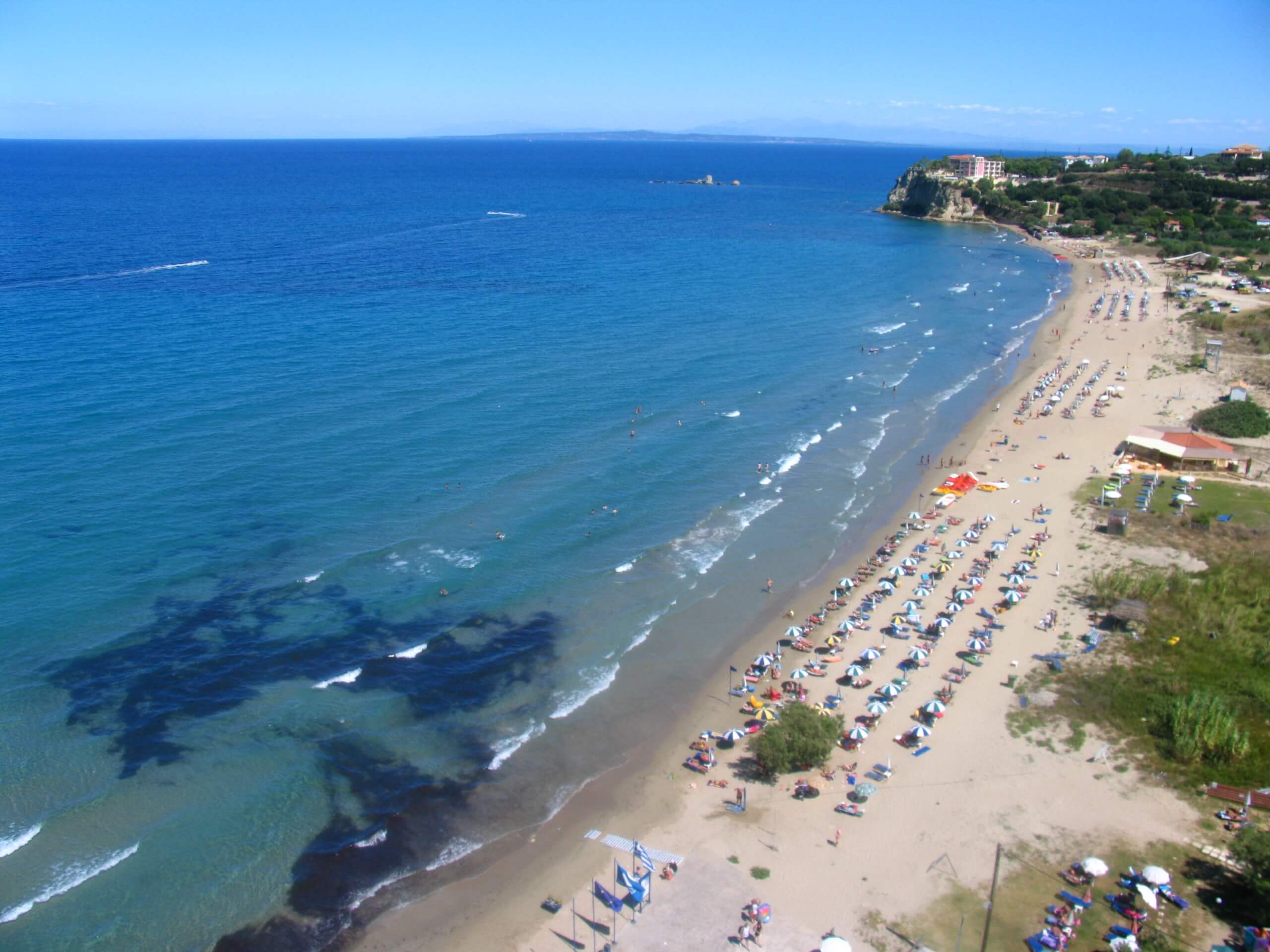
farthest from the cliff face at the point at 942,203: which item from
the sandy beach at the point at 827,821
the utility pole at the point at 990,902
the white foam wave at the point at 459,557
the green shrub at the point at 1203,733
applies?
the utility pole at the point at 990,902

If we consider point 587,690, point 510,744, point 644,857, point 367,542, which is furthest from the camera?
point 367,542

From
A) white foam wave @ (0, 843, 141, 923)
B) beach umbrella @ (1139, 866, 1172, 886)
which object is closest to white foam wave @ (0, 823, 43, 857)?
white foam wave @ (0, 843, 141, 923)

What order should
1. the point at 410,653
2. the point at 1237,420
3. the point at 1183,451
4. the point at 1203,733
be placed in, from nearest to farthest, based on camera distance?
the point at 1203,733, the point at 410,653, the point at 1183,451, the point at 1237,420

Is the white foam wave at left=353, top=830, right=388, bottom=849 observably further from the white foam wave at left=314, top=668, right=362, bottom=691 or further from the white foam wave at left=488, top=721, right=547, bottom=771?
the white foam wave at left=314, top=668, right=362, bottom=691

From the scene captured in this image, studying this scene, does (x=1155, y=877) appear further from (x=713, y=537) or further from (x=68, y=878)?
(x=68, y=878)

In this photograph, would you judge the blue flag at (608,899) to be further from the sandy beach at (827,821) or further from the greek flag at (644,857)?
the greek flag at (644,857)

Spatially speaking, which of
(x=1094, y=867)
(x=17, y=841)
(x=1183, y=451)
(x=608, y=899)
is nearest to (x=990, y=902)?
(x=1094, y=867)

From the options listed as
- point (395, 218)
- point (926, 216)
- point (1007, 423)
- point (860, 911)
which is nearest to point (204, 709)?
point (860, 911)
